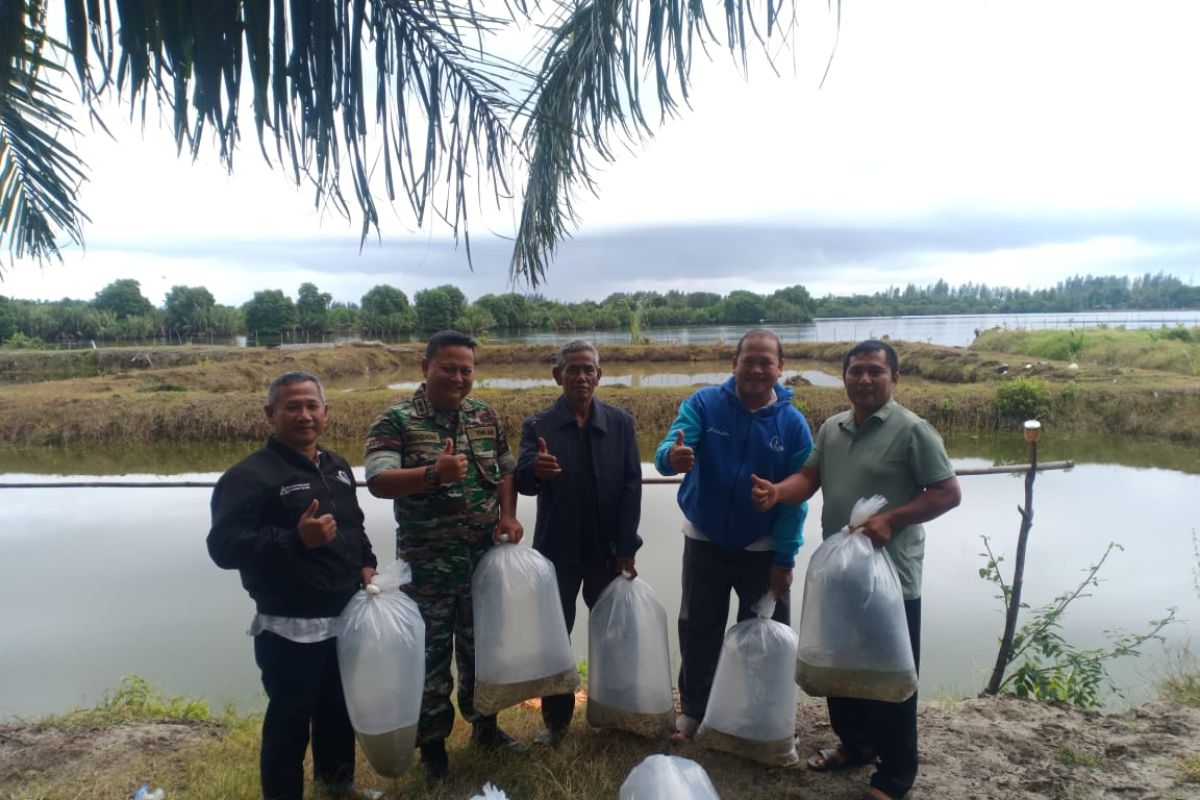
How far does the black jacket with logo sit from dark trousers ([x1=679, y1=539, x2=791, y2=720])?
51.0 inches

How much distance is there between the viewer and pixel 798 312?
56594mm

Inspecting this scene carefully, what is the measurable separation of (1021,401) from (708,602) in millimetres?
12645

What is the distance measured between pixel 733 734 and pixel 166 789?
7.25 ft

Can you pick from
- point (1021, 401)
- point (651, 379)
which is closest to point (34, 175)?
point (1021, 401)

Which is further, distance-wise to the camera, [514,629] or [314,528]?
[514,629]

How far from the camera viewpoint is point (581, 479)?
8.50 ft

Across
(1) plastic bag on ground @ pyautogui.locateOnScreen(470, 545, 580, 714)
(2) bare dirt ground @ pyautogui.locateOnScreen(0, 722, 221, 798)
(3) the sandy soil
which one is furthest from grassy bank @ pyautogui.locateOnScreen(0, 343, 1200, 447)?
(1) plastic bag on ground @ pyautogui.locateOnScreen(470, 545, 580, 714)

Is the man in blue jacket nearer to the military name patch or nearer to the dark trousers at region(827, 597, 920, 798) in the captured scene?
the dark trousers at region(827, 597, 920, 798)

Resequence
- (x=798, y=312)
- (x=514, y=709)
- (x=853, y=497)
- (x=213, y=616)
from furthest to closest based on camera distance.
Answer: (x=798, y=312)
(x=213, y=616)
(x=514, y=709)
(x=853, y=497)

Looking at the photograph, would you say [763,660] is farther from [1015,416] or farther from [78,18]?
[1015,416]

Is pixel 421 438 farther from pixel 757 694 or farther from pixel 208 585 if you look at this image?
pixel 208 585

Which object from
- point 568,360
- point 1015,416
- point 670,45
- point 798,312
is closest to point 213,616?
point 568,360

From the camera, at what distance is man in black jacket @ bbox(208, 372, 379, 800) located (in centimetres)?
200

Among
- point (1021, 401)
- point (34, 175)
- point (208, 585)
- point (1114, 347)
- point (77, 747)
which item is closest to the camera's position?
point (34, 175)
